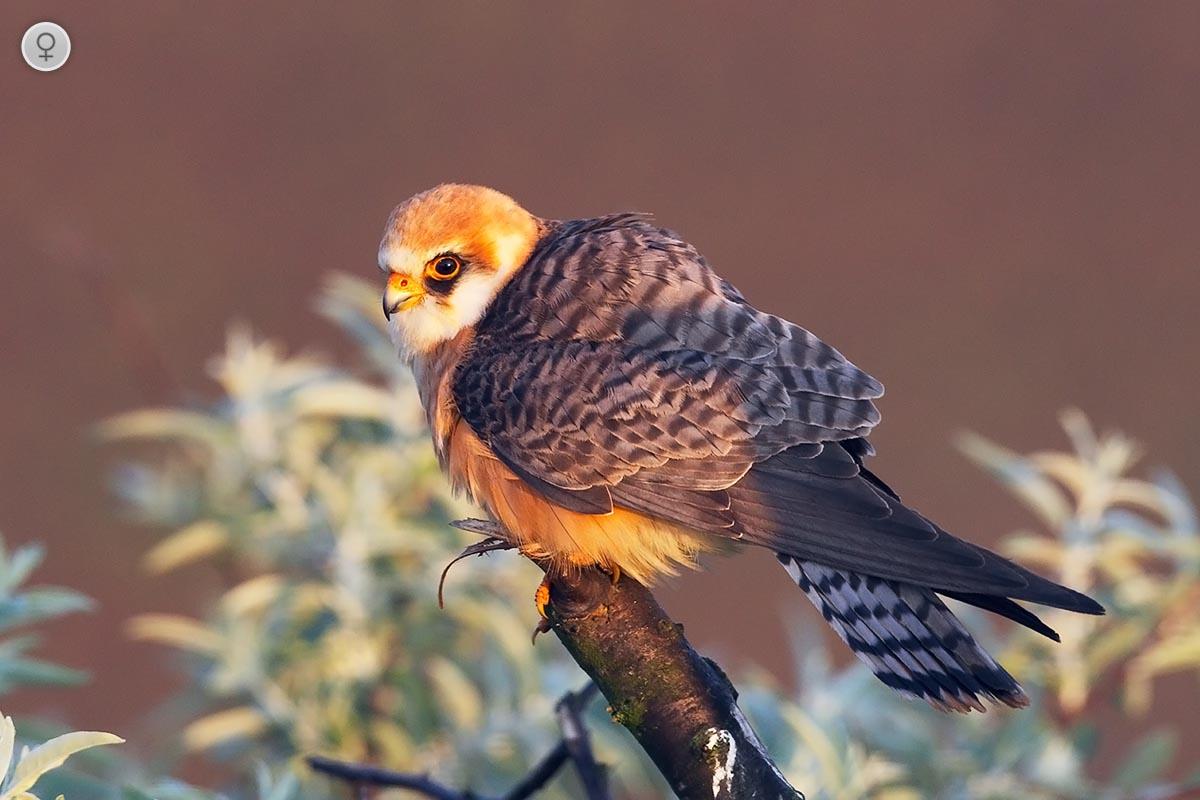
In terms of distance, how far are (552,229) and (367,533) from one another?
2.01 feet

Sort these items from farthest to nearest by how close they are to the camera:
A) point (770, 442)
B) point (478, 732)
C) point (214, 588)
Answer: point (214, 588) → point (478, 732) → point (770, 442)

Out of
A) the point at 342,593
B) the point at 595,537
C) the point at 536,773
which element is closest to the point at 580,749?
the point at 536,773

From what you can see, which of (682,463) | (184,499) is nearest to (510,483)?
(682,463)

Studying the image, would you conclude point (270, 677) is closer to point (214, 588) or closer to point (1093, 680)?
point (214, 588)

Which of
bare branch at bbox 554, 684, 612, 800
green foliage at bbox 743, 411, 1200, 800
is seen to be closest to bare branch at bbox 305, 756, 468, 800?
bare branch at bbox 554, 684, 612, 800

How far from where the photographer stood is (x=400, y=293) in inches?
85.9

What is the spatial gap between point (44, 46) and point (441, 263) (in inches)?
93.9

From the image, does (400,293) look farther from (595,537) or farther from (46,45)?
(46,45)

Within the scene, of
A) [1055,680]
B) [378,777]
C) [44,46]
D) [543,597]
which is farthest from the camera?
[44,46]

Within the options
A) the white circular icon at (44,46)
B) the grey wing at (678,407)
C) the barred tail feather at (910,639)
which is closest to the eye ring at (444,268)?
the grey wing at (678,407)

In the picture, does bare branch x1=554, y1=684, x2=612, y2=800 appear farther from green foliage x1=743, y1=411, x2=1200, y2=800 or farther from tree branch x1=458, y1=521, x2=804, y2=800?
green foliage x1=743, y1=411, x2=1200, y2=800

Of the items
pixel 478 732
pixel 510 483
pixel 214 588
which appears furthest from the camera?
pixel 214 588

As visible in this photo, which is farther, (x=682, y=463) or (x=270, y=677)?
(x=270, y=677)

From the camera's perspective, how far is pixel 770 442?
1831 mm
